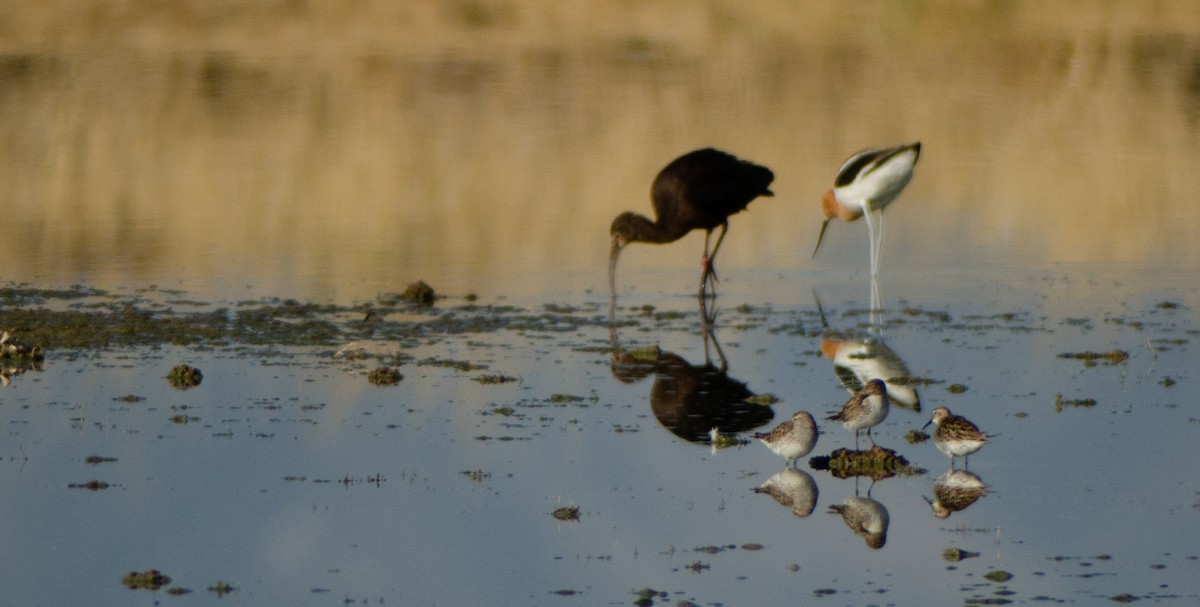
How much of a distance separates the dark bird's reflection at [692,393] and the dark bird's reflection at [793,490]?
105 centimetres

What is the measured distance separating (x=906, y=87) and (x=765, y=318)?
25294mm

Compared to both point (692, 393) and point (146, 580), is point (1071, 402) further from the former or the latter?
point (146, 580)

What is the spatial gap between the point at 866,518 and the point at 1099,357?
4.86 m

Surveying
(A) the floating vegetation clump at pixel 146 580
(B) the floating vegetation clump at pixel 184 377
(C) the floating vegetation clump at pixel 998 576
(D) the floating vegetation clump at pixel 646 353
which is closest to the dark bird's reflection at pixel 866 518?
(C) the floating vegetation clump at pixel 998 576

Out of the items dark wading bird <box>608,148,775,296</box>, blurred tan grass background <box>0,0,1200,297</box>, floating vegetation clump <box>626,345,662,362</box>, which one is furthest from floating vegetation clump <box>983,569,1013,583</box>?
blurred tan grass background <box>0,0,1200,297</box>

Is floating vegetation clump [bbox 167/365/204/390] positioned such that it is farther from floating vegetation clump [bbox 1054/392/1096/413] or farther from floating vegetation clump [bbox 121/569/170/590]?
floating vegetation clump [bbox 1054/392/1096/413]

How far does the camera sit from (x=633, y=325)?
1538 centimetres

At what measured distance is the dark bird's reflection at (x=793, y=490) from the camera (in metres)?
9.62

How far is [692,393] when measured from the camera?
12.5 metres

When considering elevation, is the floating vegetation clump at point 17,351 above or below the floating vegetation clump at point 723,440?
above

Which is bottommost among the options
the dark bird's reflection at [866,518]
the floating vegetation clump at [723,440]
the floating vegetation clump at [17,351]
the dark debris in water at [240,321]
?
the dark bird's reflection at [866,518]

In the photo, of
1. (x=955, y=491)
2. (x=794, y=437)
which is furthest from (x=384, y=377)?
(x=955, y=491)

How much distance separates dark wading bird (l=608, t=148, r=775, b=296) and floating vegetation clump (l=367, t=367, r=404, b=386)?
430 cm

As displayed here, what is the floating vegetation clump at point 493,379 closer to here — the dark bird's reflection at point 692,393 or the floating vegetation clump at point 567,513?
the dark bird's reflection at point 692,393
